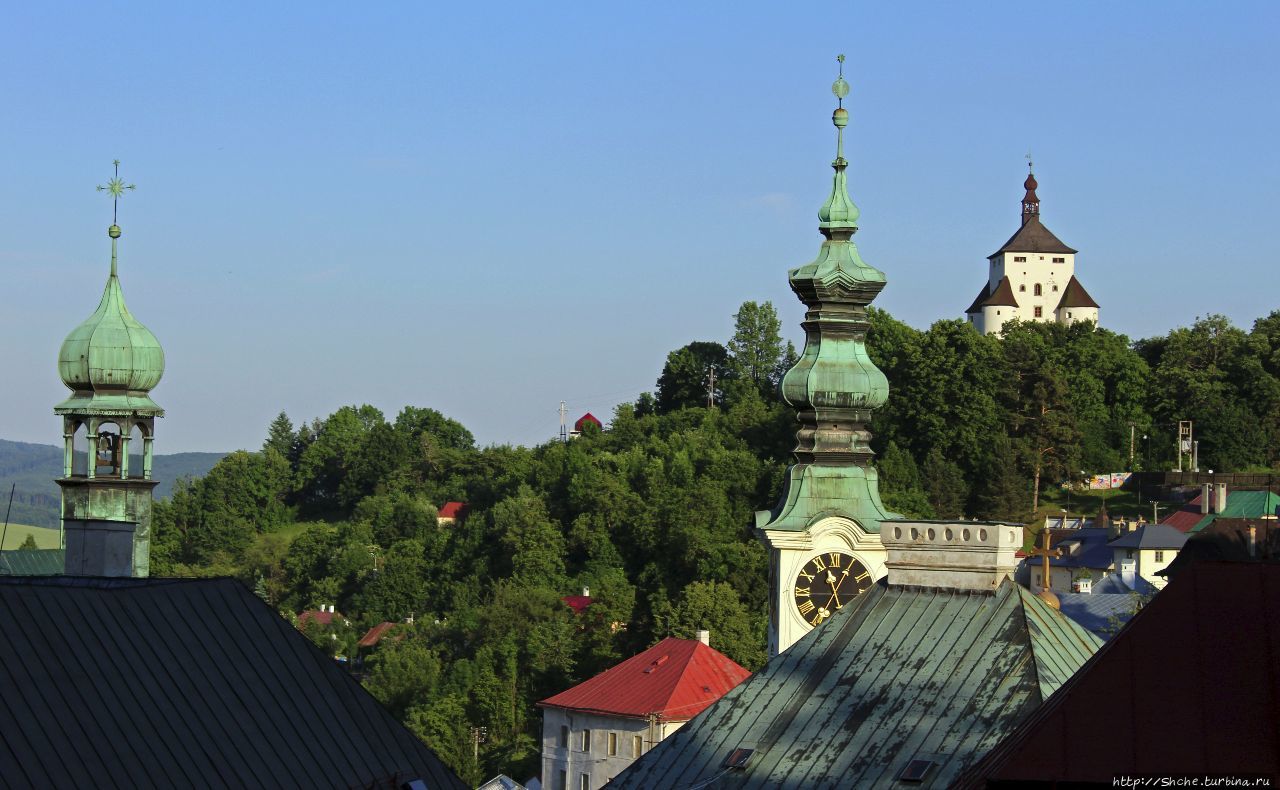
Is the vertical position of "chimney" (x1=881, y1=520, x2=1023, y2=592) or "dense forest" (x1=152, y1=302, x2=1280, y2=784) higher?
"dense forest" (x1=152, y1=302, x2=1280, y2=784)

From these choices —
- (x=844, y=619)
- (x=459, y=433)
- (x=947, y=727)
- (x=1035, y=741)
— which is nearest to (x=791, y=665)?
(x=844, y=619)

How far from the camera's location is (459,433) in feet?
595

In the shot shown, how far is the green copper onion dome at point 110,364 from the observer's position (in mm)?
51250

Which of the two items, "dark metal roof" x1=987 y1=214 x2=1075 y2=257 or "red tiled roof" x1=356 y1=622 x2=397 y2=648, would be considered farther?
"dark metal roof" x1=987 y1=214 x2=1075 y2=257

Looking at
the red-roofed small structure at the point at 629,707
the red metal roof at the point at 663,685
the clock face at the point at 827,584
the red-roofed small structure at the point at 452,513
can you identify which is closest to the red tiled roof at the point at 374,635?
the red-roofed small structure at the point at 452,513

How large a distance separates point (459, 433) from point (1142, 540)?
268 feet

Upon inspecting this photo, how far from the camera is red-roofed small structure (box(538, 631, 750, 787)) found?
75.8 metres

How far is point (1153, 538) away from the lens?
355 feet

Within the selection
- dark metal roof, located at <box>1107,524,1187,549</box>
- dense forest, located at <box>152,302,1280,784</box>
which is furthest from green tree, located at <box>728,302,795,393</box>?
dark metal roof, located at <box>1107,524,1187,549</box>

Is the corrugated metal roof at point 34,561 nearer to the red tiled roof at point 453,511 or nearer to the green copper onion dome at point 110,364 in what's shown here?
the green copper onion dome at point 110,364

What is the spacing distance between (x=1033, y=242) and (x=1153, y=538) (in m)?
58.4

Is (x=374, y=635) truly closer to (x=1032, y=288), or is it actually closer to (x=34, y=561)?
(x=1032, y=288)

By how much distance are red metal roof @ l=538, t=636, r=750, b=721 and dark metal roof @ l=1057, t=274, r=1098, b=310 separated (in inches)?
3282

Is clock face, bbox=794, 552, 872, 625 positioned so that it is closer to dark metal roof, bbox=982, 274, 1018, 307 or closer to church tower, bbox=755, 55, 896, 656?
church tower, bbox=755, 55, 896, 656
